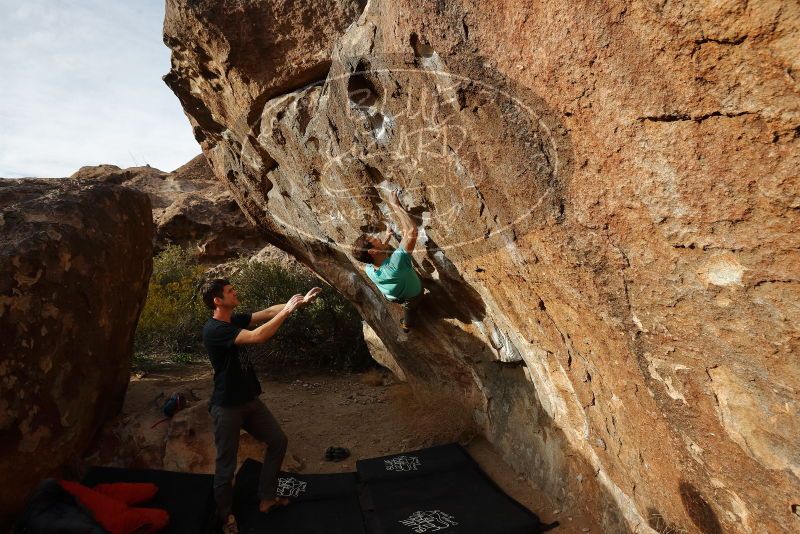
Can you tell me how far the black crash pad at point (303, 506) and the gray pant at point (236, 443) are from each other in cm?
15

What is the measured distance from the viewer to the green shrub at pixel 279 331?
7672mm

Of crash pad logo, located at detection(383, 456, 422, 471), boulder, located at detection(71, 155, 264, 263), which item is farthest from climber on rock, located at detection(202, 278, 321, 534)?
boulder, located at detection(71, 155, 264, 263)

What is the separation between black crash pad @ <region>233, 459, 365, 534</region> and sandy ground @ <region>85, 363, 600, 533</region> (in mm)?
435

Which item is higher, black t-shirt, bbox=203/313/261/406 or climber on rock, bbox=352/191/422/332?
climber on rock, bbox=352/191/422/332

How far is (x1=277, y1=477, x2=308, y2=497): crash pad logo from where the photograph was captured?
3.86 meters

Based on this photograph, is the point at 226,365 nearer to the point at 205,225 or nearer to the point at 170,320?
the point at 170,320

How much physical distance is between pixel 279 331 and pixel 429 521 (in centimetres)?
480

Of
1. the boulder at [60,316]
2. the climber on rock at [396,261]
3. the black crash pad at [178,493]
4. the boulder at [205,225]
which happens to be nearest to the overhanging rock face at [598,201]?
the climber on rock at [396,261]

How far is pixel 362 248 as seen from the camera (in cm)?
435

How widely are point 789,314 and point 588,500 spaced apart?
6.69 ft

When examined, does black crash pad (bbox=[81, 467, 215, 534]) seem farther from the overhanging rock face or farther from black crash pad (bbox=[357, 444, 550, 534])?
the overhanging rock face

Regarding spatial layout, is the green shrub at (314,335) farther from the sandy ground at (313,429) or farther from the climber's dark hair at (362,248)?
the climber's dark hair at (362,248)

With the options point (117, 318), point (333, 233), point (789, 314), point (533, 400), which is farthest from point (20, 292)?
point (789, 314)

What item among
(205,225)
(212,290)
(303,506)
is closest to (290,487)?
Answer: (303,506)
